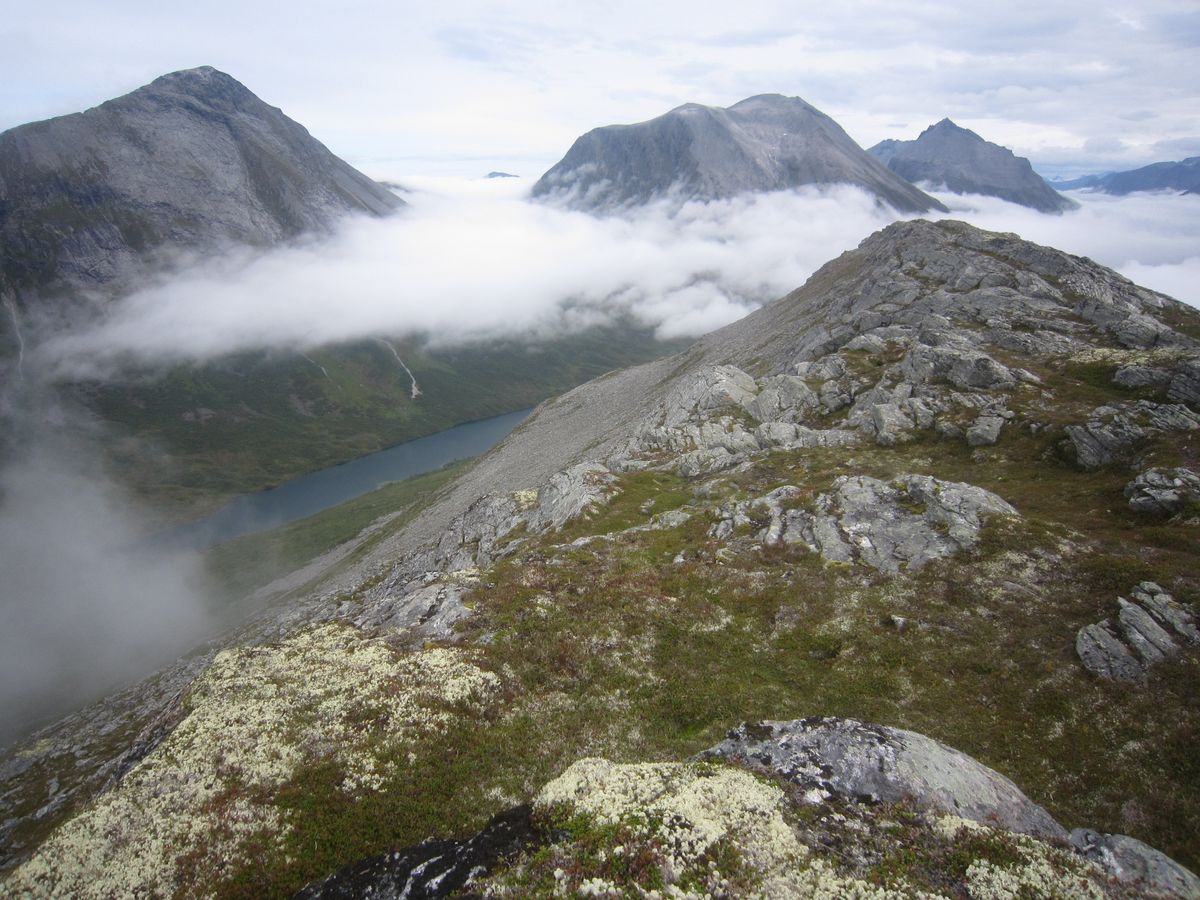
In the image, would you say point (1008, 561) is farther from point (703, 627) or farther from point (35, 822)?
point (35, 822)

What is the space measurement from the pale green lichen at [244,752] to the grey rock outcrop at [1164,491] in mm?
45717

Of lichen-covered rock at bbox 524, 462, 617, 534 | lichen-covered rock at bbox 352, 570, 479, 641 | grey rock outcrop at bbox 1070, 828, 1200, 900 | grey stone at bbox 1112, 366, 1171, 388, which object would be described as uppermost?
grey stone at bbox 1112, 366, 1171, 388

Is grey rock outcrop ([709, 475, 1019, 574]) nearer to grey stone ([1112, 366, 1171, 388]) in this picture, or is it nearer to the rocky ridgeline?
the rocky ridgeline

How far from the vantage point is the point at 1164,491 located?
3969cm

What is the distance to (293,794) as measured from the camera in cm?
2161

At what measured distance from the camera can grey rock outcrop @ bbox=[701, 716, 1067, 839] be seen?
19.0 m

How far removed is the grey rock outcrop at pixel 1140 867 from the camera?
16047 mm

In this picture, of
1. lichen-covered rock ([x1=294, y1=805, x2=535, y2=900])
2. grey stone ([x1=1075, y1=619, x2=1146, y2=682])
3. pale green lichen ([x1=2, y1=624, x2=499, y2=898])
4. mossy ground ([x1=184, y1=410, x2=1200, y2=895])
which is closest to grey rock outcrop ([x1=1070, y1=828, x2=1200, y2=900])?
mossy ground ([x1=184, y1=410, x2=1200, y2=895])

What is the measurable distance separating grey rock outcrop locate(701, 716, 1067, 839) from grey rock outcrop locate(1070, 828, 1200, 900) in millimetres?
1252

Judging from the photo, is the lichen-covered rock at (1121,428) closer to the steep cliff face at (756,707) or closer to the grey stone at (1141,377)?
the steep cliff face at (756,707)

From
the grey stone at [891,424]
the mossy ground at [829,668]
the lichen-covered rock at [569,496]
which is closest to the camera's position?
the mossy ground at [829,668]

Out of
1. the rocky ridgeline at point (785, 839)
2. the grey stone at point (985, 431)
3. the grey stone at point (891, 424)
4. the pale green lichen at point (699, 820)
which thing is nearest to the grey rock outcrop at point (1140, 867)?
the rocky ridgeline at point (785, 839)

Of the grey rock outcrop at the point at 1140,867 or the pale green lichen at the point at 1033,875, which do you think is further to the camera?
the grey rock outcrop at the point at 1140,867

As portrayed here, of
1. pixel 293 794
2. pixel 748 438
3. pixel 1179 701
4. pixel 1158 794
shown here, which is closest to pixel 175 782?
pixel 293 794
